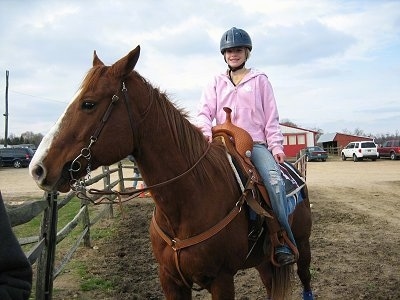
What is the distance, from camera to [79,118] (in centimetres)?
249

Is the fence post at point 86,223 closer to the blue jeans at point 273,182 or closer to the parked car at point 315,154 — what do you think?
the blue jeans at point 273,182

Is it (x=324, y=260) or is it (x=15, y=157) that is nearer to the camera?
(x=324, y=260)

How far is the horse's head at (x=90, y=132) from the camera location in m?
2.39

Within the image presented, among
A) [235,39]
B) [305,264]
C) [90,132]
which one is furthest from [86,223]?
[90,132]

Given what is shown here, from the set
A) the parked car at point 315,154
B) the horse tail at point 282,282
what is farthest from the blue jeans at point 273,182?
the parked car at point 315,154

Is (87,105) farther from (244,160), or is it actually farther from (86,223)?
(86,223)

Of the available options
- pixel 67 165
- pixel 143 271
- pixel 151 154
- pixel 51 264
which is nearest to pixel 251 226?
pixel 151 154

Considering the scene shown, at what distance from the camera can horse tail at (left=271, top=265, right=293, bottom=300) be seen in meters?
3.95

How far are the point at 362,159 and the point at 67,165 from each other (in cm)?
3795

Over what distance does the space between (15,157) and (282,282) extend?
3422cm

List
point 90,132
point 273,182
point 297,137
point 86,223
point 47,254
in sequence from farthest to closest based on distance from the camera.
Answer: point 297,137, point 86,223, point 47,254, point 273,182, point 90,132

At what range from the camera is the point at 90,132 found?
2502 millimetres

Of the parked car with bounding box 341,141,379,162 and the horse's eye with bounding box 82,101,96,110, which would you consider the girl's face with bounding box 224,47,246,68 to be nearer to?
the horse's eye with bounding box 82,101,96,110

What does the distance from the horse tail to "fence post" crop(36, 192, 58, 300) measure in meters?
2.22
